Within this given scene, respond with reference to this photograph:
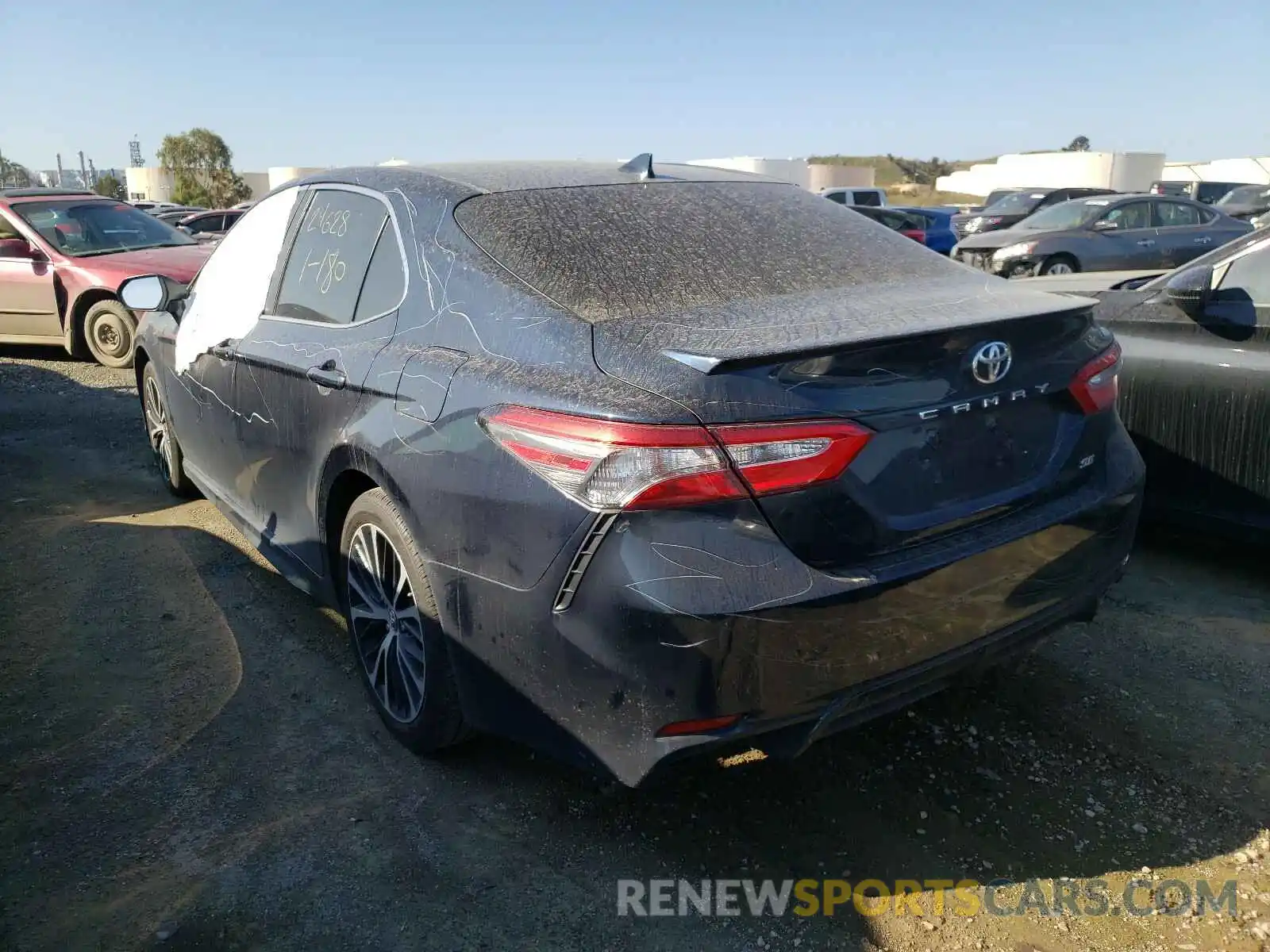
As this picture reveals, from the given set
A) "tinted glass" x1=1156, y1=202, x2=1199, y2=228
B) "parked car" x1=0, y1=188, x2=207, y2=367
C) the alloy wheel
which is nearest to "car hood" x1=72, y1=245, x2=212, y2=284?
"parked car" x1=0, y1=188, x2=207, y2=367

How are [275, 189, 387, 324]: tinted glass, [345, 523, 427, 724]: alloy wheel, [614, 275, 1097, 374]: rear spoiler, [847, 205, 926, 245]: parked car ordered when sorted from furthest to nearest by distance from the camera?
[847, 205, 926, 245]: parked car
[275, 189, 387, 324]: tinted glass
[345, 523, 427, 724]: alloy wheel
[614, 275, 1097, 374]: rear spoiler

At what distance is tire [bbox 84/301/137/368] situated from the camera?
960 centimetres

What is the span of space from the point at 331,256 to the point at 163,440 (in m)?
2.62

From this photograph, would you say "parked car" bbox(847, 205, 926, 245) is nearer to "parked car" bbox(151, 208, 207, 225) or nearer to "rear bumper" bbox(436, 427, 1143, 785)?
"parked car" bbox(151, 208, 207, 225)

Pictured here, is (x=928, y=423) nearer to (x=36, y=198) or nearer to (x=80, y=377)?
(x=80, y=377)

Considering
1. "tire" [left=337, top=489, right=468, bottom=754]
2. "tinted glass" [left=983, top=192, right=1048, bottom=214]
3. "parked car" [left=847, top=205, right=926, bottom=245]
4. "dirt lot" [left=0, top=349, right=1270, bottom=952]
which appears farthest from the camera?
"tinted glass" [left=983, top=192, right=1048, bottom=214]

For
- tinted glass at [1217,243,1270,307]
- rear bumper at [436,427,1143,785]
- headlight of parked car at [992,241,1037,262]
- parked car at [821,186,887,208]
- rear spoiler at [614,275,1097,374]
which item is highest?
rear spoiler at [614,275,1097,374]

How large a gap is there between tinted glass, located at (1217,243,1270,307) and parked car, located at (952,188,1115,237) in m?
18.0

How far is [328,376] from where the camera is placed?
3.13 m

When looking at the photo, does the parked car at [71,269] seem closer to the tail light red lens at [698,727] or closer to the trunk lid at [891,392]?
the trunk lid at [891,392]

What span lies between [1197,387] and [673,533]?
299cm

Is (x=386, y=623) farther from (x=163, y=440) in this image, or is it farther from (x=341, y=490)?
(x=163, y=440)

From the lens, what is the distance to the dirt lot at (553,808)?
236cm

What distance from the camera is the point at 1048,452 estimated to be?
2.59m
